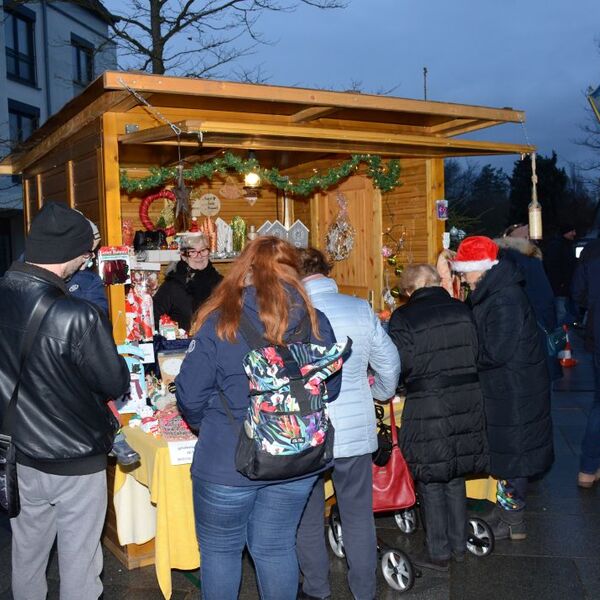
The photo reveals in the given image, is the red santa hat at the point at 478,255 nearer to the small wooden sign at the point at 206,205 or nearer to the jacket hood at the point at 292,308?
the jacket hood at the point at 292,308

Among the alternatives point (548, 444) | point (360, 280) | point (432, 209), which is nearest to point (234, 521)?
point (548, 444)

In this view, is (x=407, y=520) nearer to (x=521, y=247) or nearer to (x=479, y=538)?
(x=479, y=538)

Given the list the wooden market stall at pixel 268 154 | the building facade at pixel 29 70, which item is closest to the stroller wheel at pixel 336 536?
the wooden market stall at pixel 268 154

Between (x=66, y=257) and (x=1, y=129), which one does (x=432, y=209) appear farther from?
(x=1, y=129)

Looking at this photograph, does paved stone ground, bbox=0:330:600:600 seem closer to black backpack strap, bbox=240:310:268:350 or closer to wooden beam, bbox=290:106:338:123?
black backpack strap, bbox=240:310:268:350

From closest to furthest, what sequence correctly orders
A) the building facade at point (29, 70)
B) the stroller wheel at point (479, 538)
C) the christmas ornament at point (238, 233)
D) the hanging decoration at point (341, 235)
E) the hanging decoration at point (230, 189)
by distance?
the stroller wheel at point (479, 538), the hanging decoration at point (341, 235), the christmas ornament at point (238, 233), the hanging decoration at point (230, 189), the building facade at point (29, 70)

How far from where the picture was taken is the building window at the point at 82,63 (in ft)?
83.0

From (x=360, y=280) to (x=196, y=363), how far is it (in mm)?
5493

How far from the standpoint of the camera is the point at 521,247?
613 centimetres

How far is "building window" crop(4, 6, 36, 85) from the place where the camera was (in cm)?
2233

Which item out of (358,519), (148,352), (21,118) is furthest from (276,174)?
(21,118)

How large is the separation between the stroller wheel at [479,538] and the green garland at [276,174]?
130 inches

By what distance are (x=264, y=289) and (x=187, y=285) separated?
3545 millimetres

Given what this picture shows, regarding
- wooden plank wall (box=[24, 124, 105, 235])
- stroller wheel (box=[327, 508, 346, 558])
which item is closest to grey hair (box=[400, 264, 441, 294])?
stroller wheel (box=[327, 508, 346, 558])
